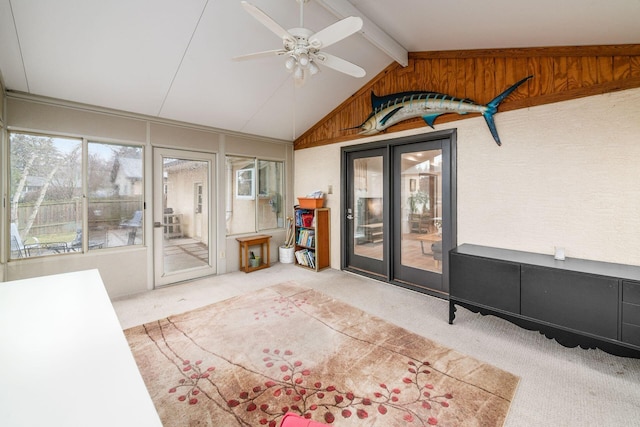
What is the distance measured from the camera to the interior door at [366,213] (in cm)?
404

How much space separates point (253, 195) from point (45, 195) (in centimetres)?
265

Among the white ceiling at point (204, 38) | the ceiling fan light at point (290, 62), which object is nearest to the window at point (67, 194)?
the white ceiling at point (204, 38)

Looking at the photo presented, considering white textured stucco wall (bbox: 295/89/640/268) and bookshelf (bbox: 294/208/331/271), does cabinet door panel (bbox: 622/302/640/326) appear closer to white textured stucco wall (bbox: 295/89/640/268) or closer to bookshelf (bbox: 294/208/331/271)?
white textured stucco wall (bbox: 295/89/640/268)

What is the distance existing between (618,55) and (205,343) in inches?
168

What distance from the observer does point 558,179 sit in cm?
251

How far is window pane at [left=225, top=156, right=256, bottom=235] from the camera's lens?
457cm

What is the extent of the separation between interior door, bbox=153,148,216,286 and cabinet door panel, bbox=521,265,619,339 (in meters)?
4.10

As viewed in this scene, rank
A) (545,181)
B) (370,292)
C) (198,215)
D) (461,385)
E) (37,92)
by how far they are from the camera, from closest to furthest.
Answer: (461,385)
(545,181)
(37,92)
(370,292)
(198,215)

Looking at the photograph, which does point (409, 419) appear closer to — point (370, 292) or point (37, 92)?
point (370, 292)

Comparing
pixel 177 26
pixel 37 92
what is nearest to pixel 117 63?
pixel 177 26

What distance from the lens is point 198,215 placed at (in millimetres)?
4258

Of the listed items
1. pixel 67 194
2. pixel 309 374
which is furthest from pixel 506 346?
pixel 67 194

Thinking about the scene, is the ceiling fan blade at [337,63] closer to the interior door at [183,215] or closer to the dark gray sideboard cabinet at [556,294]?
the dark gray sideboard cabinet at [556,294]

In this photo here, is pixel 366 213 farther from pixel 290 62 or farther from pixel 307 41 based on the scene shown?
pixel 307 41
